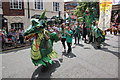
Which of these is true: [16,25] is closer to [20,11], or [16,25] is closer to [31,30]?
[20,11]

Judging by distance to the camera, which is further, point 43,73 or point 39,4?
point 39,4

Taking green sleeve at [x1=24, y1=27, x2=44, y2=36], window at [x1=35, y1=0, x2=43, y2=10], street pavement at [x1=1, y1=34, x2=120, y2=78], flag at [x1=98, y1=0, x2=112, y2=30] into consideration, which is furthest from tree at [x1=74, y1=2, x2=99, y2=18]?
green sleeve at [x1=24, y1=27, x2=44, y2=36]

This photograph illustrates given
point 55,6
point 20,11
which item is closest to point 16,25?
point 20,11

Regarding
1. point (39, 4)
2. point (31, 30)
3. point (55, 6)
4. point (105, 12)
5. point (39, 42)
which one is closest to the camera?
point (31, 30)

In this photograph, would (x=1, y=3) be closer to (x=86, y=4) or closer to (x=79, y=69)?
(x=79, y=69)

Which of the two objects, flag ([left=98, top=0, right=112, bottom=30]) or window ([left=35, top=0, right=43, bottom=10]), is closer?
flag ([left=98, top=0, right=112, bottom=30])

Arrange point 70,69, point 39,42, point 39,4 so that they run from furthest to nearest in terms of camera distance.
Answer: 1. point 39,4
2. point 70,69
3. point 39,42

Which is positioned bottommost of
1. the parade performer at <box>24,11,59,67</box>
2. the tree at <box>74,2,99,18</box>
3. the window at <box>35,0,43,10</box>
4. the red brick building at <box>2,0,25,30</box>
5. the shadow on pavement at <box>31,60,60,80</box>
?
the shadow on pavement at <box>31,60,60,80</box>

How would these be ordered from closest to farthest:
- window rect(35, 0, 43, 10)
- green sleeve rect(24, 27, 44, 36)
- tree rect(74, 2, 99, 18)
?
green sleeve rect(24, 27, 44, 36), window rect(35, 0, 43, 10), tree rect(74, 2, 99, 18)

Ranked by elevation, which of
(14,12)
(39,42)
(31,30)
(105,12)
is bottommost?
(39,42)

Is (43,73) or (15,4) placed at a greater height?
(15,4)

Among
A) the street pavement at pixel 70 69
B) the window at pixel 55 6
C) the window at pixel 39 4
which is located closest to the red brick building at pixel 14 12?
the window at pixel 39 4

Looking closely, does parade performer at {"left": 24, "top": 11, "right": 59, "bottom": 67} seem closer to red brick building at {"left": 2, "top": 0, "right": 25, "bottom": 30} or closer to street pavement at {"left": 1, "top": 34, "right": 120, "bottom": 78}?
street pavement at {"left": 1, "top": 34, "right": 120, "bottom": 78}

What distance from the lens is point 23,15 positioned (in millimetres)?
15547
